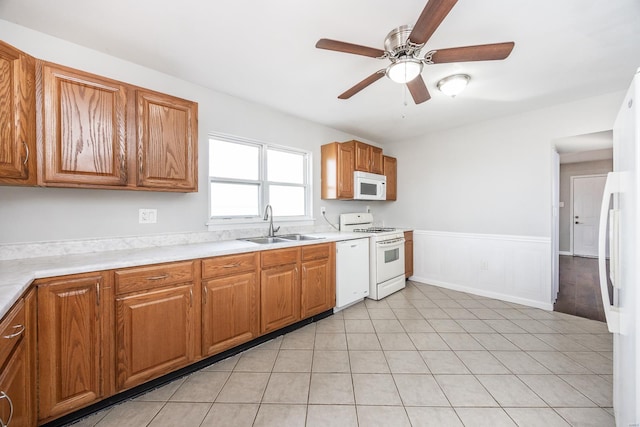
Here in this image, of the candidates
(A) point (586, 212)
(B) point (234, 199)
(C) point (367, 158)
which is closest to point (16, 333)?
(B) point (234, 199)

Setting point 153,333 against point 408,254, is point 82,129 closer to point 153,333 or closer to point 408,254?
point 153,333

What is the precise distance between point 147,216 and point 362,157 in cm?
285

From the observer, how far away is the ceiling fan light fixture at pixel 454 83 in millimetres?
Answer: 2312

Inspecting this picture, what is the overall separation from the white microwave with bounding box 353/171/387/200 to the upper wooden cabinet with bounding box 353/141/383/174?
0.09 meters

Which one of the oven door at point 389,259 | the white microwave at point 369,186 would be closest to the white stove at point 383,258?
the oven door at point 389,259

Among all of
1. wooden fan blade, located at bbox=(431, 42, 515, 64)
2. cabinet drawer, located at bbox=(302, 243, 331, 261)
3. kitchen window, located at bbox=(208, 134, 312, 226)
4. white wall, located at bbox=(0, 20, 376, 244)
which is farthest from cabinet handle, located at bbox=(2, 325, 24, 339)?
wooden fan blade, located at bbox=(431, 42, 515, 64)

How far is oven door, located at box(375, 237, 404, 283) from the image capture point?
3415 millimetres

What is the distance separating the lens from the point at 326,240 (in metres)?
2.81

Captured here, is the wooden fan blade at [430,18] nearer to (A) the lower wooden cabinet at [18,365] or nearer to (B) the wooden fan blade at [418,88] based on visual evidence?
(B) the wooden fan blade at [418,88]

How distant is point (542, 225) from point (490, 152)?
3.73 ft

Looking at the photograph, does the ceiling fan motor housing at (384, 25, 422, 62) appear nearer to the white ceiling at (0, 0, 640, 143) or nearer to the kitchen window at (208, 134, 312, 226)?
the white ceiling at (0, 0, 640, 143)

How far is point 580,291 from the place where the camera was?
3.67 meters

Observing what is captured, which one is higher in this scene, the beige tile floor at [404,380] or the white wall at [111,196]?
the white wall at [111,196]

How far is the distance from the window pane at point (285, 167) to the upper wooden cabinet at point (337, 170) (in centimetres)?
34
